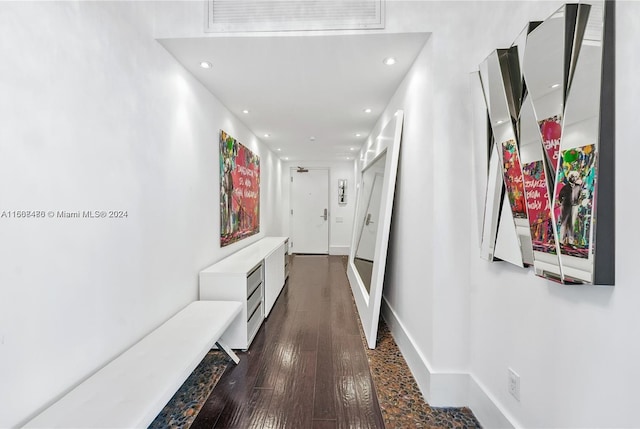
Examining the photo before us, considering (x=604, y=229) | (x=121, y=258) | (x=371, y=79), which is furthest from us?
(x=371, y=79)

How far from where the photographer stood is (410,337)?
2.25 m

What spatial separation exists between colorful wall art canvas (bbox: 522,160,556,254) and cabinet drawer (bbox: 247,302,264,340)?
2248 millimetres

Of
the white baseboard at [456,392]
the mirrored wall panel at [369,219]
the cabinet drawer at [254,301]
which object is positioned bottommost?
the white baseboard at [456,392]

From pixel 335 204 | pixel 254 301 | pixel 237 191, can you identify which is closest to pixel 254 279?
A: pixel 254 301

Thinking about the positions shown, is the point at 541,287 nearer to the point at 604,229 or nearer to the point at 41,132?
the point at 604,229

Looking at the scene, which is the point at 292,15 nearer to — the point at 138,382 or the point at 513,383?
the point at 138,382

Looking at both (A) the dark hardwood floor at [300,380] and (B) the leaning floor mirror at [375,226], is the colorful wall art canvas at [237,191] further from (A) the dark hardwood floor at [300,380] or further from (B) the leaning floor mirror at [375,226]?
(B) the leaning floor mirror at [375,226]

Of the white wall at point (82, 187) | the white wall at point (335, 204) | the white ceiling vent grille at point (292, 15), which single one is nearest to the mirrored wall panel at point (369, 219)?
the white ceiling vent grille at point (292, 15)

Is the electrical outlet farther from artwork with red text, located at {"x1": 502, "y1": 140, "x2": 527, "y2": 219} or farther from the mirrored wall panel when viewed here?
the mirrored wall panel

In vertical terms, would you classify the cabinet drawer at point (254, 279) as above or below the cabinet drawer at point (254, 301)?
above

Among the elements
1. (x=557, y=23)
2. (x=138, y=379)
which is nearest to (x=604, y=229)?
(x=557, y=23)

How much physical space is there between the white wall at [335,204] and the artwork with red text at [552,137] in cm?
612

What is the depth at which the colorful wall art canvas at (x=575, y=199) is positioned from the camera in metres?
0.99

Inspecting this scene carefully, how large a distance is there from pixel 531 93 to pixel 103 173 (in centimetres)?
211
